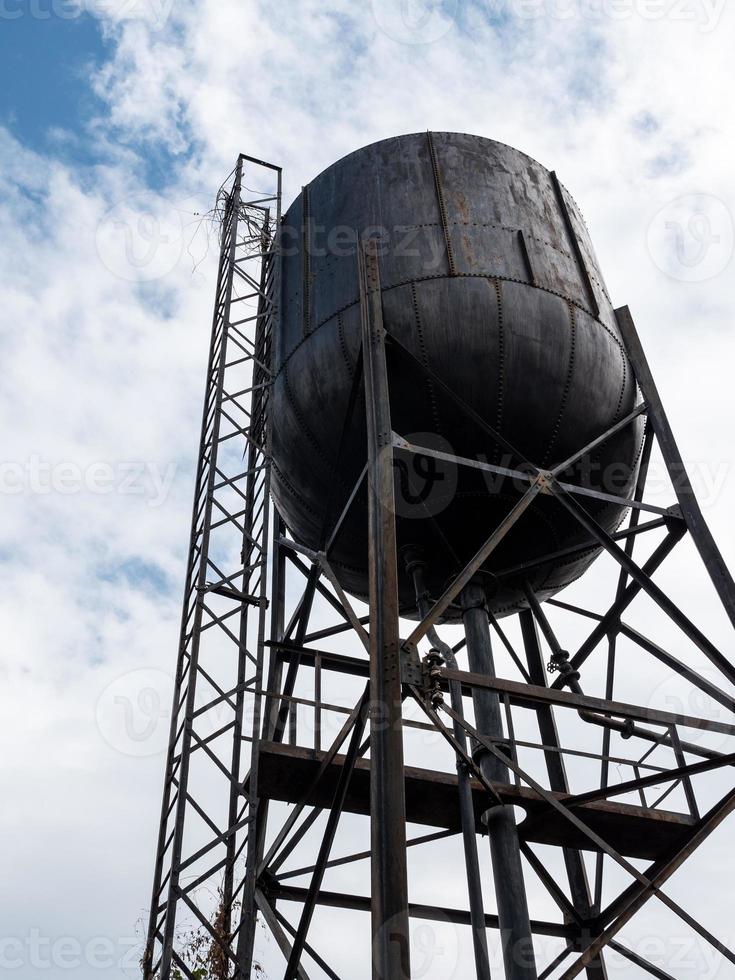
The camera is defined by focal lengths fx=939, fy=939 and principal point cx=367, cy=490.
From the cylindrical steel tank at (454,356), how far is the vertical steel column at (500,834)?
57 centimetres

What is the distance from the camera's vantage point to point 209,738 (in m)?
9.09

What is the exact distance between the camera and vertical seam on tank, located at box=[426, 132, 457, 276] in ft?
28.5

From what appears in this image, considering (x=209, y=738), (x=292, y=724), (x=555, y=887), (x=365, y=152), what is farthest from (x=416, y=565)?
(x=365, y=152)

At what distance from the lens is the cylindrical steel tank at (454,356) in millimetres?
8375

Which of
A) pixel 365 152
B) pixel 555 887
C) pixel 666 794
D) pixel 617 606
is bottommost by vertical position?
pixel 555 887

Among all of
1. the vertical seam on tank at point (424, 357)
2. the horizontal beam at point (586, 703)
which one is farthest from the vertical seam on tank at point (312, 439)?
the horizontal beam at point (586, 703)

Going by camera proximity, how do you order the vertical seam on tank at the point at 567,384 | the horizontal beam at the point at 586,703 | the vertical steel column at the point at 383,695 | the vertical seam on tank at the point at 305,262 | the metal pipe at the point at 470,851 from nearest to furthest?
the vertical steel column at the point at 383,695
the metal pipe at the point at 470,851
the horizontal beam at the point at 586,703
the vertical seam on tank at the point at 567,384
the vertical seam on tank at the point at 305,262

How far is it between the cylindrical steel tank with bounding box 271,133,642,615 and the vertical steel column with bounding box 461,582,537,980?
22.6 inches

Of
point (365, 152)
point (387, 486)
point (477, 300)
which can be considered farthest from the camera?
point (365, 152)

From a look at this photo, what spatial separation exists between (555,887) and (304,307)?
6173 millimetres

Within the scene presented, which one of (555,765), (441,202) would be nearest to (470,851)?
(555,765)

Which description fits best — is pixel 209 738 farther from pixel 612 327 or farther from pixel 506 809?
pixel 612 327

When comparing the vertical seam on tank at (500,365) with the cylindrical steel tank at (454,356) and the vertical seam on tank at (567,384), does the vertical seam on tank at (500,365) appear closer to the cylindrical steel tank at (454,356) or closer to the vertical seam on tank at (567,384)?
the cylindrical steel tank at (454,356)

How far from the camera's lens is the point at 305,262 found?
9.91 meters
